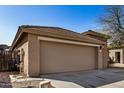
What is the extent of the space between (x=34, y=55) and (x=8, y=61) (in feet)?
12.4

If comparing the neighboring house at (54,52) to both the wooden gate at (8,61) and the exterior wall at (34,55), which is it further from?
the wooden gate at (8,61)

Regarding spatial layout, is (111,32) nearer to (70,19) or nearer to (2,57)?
(70,19)

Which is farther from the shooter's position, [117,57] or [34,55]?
[117,57]

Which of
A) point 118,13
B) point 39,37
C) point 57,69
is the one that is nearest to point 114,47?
point 118,13

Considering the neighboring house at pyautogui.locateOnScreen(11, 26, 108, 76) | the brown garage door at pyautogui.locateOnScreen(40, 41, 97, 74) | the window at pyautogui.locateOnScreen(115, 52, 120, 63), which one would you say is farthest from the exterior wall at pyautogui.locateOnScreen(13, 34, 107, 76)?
the window at pyautogui.locateOnScreen(115, 52, 120, 63)

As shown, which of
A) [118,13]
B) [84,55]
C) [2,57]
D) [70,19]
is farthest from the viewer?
[118,13]

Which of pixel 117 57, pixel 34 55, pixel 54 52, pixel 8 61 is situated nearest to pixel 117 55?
pixel 117 57

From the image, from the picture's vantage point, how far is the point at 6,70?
36.3ft

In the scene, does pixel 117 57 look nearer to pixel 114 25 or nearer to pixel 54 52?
pixel 114 25

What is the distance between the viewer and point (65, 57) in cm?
1047

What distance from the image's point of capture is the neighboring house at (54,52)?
8.47 meters

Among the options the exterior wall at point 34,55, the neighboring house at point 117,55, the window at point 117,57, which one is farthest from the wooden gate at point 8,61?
the window at point 117,57

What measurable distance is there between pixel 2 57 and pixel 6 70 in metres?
1.05
